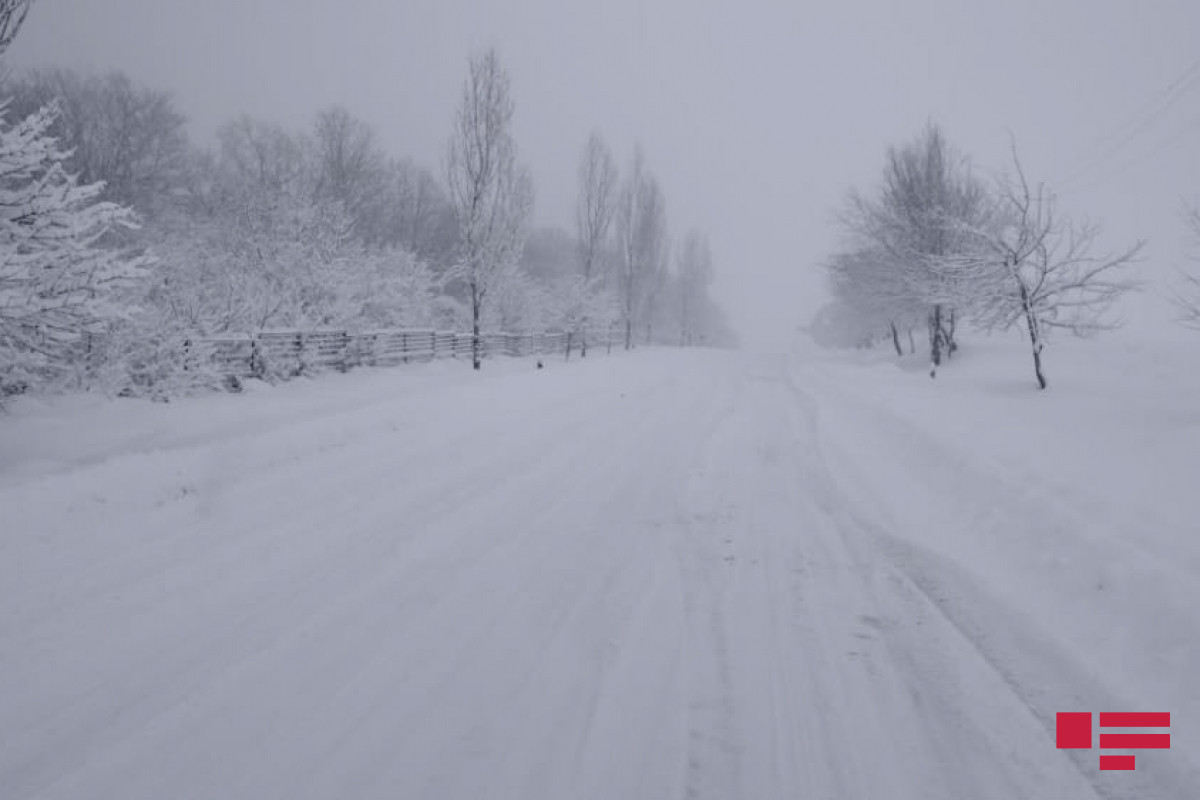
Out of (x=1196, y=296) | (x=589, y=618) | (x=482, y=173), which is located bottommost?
(x=589, y=618)

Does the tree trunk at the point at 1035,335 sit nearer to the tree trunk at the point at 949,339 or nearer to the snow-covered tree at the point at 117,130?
the tree trunk at the point at 949,339

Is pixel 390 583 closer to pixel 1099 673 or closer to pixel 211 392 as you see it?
pixel 1099 673

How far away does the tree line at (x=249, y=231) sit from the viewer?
812 cm

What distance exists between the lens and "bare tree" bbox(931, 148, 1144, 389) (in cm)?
1455

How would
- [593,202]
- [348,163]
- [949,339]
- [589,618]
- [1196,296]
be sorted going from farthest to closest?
1. [348,163]
2. [593,202]
3. [949,339]
4. [1196,296]
5. [589,618]

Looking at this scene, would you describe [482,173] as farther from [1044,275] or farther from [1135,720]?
[1135,720]

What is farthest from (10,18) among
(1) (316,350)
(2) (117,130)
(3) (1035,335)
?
(2) (117,130)

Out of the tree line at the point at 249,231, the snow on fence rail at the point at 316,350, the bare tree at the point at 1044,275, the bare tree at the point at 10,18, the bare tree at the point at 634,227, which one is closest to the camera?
the bare tree at the point at 10,18

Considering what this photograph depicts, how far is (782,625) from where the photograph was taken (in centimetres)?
395

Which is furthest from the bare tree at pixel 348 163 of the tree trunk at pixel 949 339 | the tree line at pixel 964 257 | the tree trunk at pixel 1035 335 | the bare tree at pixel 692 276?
the tree trunk at pixel 1035 335

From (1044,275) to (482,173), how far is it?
1859 cm

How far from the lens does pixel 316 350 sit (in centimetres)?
1844

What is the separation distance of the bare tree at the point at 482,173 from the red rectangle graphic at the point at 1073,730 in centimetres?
2068

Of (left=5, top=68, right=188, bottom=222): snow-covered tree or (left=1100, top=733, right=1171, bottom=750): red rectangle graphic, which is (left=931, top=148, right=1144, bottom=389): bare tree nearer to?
(left=1100, top=733, right=1171, bottom=750): red rectangle graphic
